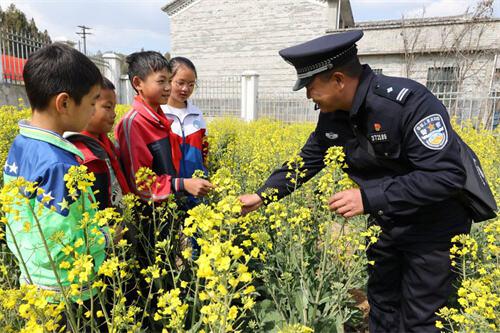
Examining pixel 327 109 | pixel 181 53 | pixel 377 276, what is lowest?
pixel 377 276

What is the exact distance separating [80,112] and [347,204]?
132 cm

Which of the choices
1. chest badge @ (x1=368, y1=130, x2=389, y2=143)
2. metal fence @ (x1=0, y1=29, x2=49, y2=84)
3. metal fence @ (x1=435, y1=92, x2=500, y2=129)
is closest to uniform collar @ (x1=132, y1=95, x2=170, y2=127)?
chest badge @ (x1=368, y1=130, x2=389, y2=143)

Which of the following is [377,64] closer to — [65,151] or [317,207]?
[317,207]

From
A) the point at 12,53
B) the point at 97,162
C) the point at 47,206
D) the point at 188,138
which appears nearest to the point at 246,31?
the point at 12,53

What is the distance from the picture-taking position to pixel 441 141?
158cm

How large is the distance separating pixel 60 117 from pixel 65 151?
0.50 feet

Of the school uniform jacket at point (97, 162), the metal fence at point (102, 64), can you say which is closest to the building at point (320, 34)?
the metal fence at point (102, 64)

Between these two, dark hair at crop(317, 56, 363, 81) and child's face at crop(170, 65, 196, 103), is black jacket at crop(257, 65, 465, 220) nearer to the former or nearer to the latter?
dark hair at crop(317, 56, 363, 81)

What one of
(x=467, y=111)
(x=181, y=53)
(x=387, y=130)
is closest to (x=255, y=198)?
(x=387, y=130)

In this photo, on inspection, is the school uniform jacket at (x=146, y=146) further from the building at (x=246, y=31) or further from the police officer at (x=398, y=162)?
the building at (x=246, y=31)

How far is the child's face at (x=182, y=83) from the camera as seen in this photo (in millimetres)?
2707

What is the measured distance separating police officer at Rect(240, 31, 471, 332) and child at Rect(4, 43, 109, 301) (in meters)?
1.00

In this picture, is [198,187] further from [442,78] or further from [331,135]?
[442,78]

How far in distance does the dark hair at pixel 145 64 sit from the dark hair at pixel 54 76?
0.86m
